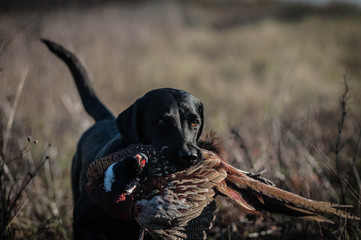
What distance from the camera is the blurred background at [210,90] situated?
3205mm

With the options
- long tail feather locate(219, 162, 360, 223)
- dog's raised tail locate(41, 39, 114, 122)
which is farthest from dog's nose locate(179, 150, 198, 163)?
dog's raised tail locate(41, 39, 114, 122)

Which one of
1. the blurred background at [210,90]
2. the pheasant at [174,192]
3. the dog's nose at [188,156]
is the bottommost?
the blurred background at [210,90]

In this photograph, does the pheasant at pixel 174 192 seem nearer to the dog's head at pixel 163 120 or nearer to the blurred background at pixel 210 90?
the dog's head at pixel 163 120

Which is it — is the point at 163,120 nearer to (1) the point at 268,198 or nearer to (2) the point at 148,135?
(2) the point at 148,135

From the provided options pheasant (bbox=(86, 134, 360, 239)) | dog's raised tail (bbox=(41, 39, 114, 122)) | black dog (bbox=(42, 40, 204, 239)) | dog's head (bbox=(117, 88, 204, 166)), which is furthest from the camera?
dog's raised tail (bbox=(41, 39, 114, 122))

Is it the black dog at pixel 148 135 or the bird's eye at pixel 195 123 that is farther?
the bird's eye at pixel 195 123

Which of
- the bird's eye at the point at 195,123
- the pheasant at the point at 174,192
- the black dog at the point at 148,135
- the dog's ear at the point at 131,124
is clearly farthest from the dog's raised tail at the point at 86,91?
the pheasant at the point at 174,192

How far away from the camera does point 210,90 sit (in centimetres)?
917

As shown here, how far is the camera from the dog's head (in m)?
2.54

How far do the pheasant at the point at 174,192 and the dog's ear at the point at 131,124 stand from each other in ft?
1.55

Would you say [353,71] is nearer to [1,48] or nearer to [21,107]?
[21,107]

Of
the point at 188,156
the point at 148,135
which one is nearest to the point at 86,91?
the point at 148,135

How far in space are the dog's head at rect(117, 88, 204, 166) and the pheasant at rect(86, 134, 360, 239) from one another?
34 centimetres

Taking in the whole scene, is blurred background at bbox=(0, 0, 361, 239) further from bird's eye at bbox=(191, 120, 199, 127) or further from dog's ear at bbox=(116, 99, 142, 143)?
bird's eye at bbox=(191, 120, 199, 127)
